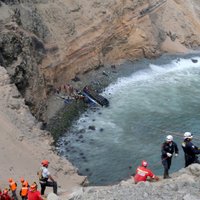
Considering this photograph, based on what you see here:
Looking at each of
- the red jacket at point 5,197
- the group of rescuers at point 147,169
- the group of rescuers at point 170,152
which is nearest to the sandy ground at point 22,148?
the group of rescuers at point 147,169

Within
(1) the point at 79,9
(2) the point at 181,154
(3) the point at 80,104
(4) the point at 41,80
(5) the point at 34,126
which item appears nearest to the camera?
(5) the point at 34,126

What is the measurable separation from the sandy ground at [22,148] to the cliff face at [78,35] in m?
3.88

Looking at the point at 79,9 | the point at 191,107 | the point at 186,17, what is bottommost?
the point at 191,107

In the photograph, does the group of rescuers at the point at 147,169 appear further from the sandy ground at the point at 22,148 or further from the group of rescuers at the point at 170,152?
the sandy ground at the point at 22,148

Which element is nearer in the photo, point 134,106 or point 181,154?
point 181,154

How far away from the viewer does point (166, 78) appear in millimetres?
42406

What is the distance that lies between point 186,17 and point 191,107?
1791 centimetres

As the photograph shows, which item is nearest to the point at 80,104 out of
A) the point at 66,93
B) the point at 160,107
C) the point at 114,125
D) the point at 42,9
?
the point at 66,93

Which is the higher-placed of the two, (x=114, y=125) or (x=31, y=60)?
(x=31, y=60)

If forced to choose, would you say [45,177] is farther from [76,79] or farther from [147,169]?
[76,79]

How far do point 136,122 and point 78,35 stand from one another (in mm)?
10833

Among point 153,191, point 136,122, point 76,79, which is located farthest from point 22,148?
point 76,79

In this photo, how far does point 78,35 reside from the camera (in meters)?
38.9

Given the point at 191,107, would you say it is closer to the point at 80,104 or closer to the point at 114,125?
the point at 114,125
